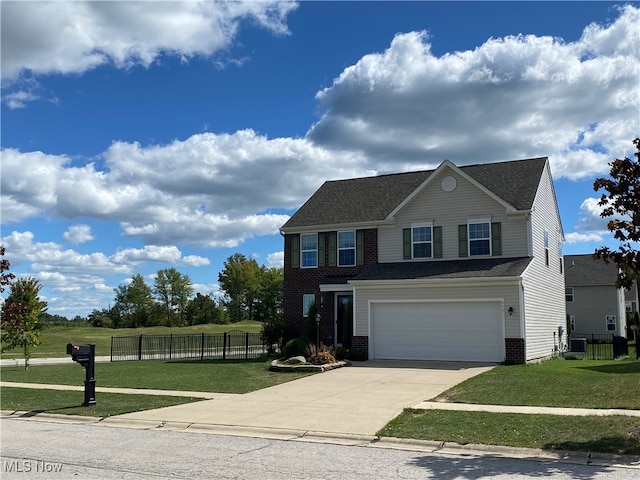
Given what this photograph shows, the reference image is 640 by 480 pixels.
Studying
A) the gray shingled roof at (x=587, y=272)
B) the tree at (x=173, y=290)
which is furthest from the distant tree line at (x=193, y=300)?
the gray shingled roof at (x=587, y=272)

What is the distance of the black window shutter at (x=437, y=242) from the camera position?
26.6m

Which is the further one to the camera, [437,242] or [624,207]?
[437,242]

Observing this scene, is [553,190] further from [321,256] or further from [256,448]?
[256,448]

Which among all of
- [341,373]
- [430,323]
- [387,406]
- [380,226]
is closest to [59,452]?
[387,406]

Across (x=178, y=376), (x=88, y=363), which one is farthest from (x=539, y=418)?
(x=178, y=376)

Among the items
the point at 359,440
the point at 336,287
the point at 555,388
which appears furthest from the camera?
the point at 336,287

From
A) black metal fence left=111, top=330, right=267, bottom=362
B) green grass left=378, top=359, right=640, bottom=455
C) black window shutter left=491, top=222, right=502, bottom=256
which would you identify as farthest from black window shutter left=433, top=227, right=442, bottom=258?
black metal fence left=111, top=330, right=267, bottom=362

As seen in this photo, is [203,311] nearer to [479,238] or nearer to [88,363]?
[479,238]

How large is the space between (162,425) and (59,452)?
9.23 ft

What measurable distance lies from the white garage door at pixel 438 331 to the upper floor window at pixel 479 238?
2965 mm

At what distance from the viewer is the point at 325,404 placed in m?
14.6

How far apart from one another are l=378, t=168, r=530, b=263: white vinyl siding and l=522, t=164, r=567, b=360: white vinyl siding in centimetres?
83

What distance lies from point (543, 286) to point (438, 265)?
15.9ft

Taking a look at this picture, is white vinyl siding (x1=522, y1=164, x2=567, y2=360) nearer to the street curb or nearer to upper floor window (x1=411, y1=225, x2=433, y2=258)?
upper floor window (x1=411, y1=225, x2=433, y2=258)
